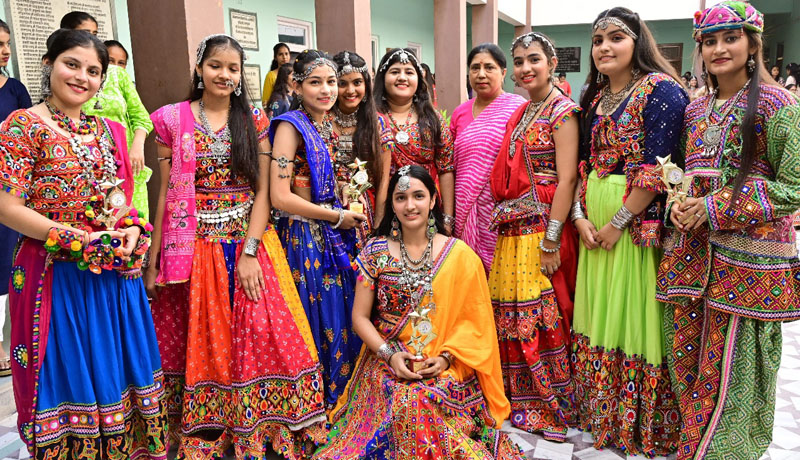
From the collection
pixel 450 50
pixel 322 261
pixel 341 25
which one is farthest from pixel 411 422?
pixel 450 50

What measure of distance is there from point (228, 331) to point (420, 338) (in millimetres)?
961

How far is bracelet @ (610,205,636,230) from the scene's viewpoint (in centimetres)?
272

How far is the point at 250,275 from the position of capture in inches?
108

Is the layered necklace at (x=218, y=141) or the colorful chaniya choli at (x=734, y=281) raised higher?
the layered necklace at (x=218, y=141)

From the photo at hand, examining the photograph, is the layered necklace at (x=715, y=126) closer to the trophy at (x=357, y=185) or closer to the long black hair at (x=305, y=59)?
the trophy at (x=357, y=185)

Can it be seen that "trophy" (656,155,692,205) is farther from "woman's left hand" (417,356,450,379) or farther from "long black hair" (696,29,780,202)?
"woman's left hand" (417,356,450,379)

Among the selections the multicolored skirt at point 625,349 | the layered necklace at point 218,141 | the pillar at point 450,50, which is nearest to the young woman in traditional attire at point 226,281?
the layered necklace at point 218,141

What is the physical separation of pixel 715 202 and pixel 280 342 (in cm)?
204

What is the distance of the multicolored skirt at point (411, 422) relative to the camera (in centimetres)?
244

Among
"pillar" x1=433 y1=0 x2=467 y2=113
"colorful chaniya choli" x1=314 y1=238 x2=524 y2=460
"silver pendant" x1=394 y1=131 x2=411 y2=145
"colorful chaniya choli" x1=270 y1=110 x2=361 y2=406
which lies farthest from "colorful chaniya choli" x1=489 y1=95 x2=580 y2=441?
"pillar" x1=433 y1=0 x2=467 y2=113

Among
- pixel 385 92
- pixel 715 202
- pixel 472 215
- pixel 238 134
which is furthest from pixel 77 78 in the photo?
pixel 715 202

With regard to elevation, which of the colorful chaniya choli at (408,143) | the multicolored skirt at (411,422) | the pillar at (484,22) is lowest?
the multicolored skirt at (411,422)

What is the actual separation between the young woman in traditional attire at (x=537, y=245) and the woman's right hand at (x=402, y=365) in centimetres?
77

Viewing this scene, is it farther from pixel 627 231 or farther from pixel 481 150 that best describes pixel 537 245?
pixel 481 150
